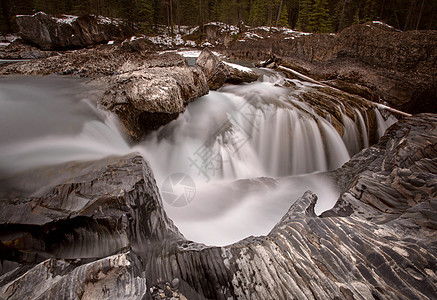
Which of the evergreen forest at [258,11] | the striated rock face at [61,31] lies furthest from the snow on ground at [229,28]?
the striated rock face at [61,31]

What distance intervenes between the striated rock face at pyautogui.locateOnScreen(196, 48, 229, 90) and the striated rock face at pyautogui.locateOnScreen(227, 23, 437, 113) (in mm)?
4984

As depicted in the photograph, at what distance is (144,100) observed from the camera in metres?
4.02

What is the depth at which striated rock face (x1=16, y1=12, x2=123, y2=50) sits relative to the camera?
1845 centimetres

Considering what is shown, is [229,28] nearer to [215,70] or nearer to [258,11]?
[258,11]

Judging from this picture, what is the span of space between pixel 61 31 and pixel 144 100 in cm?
2363

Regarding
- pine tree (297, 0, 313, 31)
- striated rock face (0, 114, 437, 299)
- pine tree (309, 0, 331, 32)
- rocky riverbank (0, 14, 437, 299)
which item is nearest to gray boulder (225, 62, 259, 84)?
rocky riverbank (0, 14, 437, 299)

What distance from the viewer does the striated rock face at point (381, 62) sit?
7.33 meters

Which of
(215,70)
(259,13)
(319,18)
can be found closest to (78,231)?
(215,70)

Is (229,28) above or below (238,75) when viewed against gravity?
above

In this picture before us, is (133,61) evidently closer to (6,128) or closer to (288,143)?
(6,128)

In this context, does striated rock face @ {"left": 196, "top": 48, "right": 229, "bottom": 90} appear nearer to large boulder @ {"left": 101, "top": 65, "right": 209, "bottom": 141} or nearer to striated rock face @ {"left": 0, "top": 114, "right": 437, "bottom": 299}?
large boulder @ {"left": 101, "top": 65, "right": 209, "bottom": 141}

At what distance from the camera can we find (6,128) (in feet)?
11.0

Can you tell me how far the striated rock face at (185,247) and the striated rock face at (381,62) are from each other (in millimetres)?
7090

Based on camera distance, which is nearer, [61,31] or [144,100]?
[144,100]
